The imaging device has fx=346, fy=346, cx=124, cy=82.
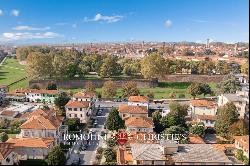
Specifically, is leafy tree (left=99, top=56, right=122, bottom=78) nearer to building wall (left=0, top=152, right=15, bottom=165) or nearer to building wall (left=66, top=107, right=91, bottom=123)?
building wall (left=66, top=107, right=91, bottom=123)

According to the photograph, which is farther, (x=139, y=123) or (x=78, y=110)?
(x=78, y=110)

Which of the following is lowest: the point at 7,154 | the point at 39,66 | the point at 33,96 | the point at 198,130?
the point at 198,130

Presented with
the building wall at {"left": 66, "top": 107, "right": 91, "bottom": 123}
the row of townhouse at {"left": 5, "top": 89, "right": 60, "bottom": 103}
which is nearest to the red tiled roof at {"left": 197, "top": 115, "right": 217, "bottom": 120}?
the building wall at {"left": 66, "top": 107, "right": 91, "bottom": 123}

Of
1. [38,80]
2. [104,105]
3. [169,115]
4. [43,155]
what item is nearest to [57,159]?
[43,155]

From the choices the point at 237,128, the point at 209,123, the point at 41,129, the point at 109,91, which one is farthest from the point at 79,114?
the point at 237,128

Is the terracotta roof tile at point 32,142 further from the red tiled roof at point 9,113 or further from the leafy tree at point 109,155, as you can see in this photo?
the red tiled roof at point 9,113

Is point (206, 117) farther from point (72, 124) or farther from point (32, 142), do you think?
point (32, 142)
